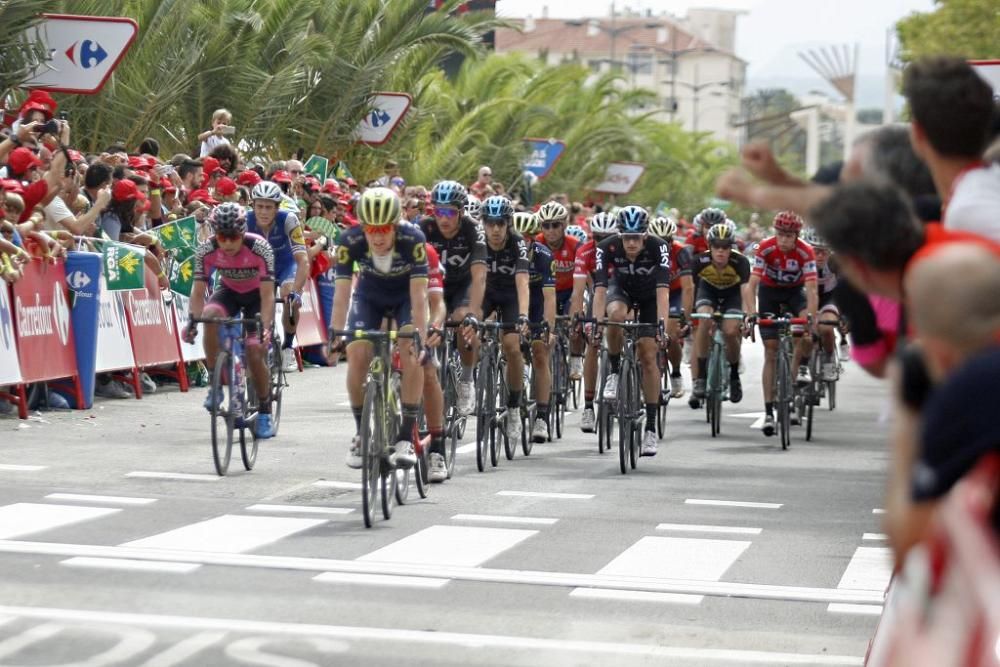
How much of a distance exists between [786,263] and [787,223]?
0.68 meters

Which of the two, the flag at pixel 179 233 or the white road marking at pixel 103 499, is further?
the flag at pixel 179 233

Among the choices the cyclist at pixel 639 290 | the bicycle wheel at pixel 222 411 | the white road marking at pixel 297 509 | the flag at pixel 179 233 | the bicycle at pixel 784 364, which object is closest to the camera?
the white road marking at pixel 297 509

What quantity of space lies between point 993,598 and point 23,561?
712 cm

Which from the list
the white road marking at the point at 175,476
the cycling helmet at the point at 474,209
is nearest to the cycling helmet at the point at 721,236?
the cycling helmet at the point at 474,209

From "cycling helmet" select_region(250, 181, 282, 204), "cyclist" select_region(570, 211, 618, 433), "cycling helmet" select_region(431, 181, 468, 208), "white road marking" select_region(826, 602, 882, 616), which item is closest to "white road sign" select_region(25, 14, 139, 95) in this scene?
"cycling helmet" select_region(250, 181, 282, 204)

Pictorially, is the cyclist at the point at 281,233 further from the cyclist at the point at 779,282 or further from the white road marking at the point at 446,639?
the white road marking at the point at 446,639

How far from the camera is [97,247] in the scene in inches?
710

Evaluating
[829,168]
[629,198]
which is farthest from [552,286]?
[629,198]

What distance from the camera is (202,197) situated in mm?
21078

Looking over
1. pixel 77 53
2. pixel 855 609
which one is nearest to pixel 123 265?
pixel 77 53

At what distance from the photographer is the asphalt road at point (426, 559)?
762 cm

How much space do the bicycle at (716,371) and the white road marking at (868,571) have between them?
7544 millimetres

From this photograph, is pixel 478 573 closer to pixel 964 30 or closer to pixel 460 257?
pixel 460 257

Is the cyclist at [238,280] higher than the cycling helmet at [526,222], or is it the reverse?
the cycling helmet at [526,222]
